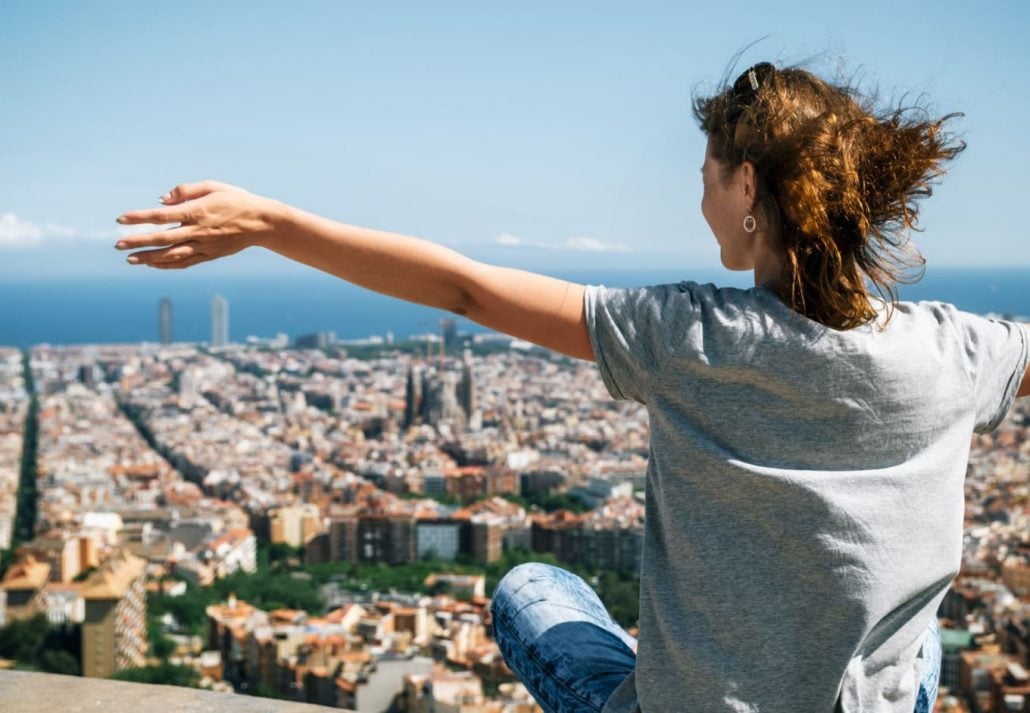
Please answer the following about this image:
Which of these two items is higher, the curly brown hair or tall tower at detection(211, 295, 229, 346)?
the curly brown hair

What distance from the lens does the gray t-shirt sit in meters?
0.72

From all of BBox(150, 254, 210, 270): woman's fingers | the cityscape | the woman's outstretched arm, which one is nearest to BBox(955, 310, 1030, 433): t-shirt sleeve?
the woman's outstretched arm

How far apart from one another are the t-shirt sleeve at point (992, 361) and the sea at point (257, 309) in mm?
22013

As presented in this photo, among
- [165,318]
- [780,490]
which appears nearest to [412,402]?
[165,318]

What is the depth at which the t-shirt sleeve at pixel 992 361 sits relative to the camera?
78cm

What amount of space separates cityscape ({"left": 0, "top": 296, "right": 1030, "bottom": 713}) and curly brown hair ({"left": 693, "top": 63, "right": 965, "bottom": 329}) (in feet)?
14.0

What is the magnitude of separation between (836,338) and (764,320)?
0.05 metres

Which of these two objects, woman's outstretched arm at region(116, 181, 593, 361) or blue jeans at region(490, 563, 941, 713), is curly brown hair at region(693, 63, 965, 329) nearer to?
woman's outstretched arm at region(116, 181, 593, 361)

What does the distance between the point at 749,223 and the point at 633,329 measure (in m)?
0.12

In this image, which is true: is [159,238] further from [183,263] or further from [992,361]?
[992,361]

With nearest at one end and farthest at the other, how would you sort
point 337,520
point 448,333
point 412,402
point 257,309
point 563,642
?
point 563,642 → point 337,520 → point 412,402 → point 448,333 → point 257,309

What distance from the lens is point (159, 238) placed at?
772mm

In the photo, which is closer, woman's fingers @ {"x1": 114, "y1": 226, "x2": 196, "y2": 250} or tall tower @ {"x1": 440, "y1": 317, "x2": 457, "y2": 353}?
woman's fingers @ {"x1": 114, "y1": 226, "x2": 196, "y2": 250}

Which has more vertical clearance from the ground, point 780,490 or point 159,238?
point 159,238
